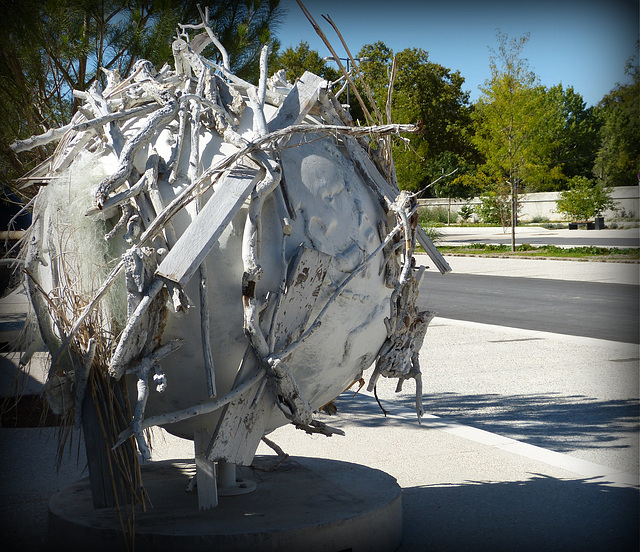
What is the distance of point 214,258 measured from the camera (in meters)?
3.27

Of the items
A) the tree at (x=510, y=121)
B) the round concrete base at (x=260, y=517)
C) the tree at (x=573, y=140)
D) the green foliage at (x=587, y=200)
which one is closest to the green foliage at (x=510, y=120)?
the tree at (x=510, y=121)

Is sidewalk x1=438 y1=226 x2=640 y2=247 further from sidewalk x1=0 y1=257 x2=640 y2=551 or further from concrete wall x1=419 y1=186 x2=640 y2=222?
sidewalk x1=0 y1=257 x2=640 y2=551

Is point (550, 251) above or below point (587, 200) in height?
below

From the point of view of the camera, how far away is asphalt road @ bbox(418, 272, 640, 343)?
10.7m

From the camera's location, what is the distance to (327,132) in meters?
3.58

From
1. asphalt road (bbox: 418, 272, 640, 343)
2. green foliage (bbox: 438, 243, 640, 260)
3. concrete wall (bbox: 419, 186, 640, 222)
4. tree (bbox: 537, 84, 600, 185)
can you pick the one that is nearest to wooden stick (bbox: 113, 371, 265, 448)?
asphalt road (bbox: 418, 272, 640, 343)

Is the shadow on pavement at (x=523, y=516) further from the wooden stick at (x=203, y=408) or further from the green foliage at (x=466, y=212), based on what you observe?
the green foliage at (x=466, y=212)

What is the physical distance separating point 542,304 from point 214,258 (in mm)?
10586

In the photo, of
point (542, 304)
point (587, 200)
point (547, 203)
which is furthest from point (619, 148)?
point (542, 304)

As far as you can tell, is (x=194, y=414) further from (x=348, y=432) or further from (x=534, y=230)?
(x=534, y=230)

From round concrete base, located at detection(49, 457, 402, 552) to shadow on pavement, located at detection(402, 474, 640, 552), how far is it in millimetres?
325

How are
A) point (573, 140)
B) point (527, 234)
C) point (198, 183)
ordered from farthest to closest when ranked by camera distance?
point (573, 140)
point (527, 234)
point (198, 183)

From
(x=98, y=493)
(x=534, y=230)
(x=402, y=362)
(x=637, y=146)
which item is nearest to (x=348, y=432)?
(x=402, y=362)

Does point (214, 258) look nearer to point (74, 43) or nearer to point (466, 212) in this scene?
point (74, 43)
